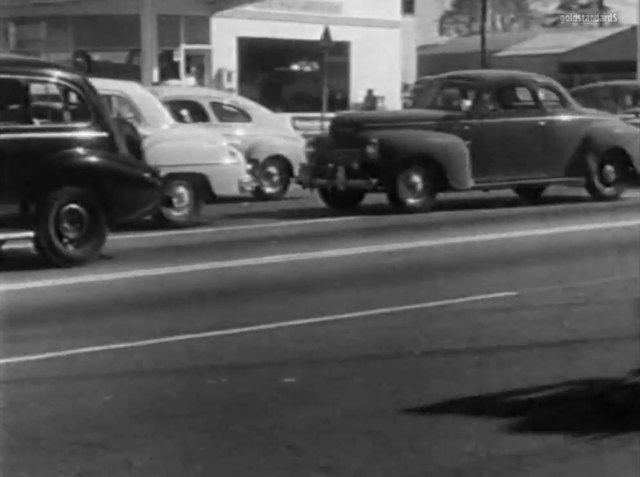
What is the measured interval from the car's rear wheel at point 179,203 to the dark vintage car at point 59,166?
2994 mm

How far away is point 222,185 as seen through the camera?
1817cm

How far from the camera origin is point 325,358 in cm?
952

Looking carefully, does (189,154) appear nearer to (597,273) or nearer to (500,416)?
(597,273)

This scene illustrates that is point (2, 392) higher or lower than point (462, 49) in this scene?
lower

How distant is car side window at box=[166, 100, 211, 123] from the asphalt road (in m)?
4.77

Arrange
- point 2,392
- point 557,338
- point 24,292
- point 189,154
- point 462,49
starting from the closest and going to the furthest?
point 2,392 < point 557,338 < point 24,292 < point 189,154 < point 462,49

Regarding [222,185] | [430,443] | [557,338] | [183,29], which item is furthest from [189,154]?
[183,29]

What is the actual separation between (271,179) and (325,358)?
12.4 meters

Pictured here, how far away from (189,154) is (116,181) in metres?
3.37

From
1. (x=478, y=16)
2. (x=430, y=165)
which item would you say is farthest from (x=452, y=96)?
(x=478, y=16)

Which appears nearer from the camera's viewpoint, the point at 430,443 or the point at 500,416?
the point at 430,443

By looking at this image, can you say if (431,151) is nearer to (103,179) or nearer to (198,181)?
(198,181)

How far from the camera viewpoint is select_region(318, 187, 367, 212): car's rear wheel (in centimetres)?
1997

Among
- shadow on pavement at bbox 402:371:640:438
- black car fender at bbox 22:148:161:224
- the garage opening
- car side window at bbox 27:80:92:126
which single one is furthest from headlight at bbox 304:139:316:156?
the garage opening
